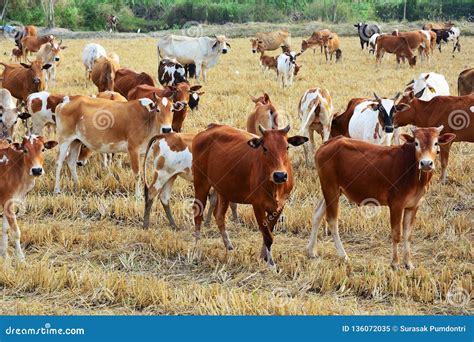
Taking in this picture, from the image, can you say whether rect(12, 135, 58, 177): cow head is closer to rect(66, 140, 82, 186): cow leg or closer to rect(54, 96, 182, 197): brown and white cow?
rect(54, 96, 182, 197): brown and white cow

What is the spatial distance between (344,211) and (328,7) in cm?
5742

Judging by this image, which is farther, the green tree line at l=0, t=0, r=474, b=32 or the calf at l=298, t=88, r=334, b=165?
the green tree line at l=0, t=0, r=474, b=32

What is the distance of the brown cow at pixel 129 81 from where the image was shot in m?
15.5

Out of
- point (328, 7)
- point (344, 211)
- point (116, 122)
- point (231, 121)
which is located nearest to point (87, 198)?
point (116, 122)

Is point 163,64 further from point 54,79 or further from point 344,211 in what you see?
point 344,211

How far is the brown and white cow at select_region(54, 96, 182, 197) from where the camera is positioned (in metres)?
11.0

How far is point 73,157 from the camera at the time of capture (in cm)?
1157

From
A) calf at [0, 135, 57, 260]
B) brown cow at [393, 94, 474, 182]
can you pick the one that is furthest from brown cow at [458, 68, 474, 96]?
calf at [0, 135, 57, 260]

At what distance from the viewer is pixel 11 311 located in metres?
6.86

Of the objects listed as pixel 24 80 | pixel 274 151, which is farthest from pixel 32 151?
pixel 24 80

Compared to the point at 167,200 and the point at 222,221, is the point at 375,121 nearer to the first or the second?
the point at 167,200

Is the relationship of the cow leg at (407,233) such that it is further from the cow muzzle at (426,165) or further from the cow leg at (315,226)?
the cow leg at (315,226)

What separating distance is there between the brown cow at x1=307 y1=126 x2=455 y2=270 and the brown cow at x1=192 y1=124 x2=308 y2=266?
1.82 feet

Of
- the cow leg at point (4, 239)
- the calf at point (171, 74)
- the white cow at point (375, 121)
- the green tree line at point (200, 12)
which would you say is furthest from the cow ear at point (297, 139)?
the green tree line at point (200, 12)
